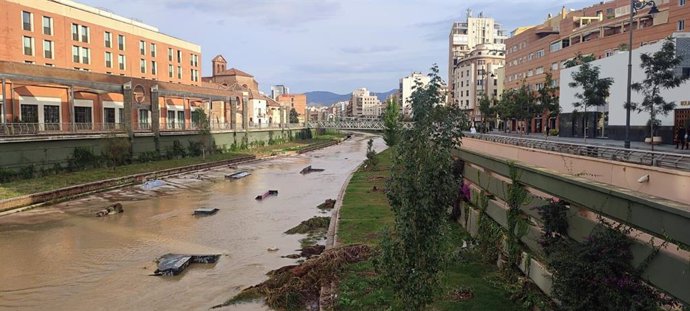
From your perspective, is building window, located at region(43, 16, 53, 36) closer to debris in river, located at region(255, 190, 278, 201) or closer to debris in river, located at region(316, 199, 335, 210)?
debris in river, located at region(255, 190, 278, 201)

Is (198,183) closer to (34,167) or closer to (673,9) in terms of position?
(34,167)

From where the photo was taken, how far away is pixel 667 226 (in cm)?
582

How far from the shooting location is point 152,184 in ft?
118

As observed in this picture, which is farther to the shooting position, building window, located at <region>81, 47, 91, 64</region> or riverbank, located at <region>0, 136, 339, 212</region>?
building window, located at <region>81, 47, 91, 64</region>

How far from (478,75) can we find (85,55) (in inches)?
3501

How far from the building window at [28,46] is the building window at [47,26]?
239 cm

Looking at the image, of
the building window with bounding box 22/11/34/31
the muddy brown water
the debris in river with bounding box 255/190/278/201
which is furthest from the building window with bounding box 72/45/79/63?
the debris in river with bounding box 255/190/278/201

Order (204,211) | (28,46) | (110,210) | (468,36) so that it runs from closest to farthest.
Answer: (204,211)
(110,210)
(28,46)
(468,36)

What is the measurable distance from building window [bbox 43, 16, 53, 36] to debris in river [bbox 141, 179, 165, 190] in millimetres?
33064

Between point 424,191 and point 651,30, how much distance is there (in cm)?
5311

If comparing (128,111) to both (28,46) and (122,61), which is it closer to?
(28,46)

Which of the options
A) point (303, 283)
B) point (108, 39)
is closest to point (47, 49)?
point (108, 39)

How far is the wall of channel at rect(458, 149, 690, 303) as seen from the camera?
571cm

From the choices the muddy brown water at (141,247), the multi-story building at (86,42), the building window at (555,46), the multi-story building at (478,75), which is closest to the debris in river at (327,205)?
the muddy brown water at (141,247)
